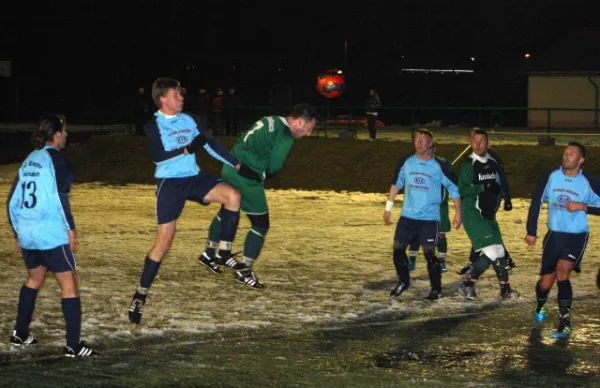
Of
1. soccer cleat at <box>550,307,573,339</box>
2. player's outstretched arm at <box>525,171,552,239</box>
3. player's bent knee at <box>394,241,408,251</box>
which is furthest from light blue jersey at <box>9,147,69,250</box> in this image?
soccer cleat at <box>550,307,573,339</box>

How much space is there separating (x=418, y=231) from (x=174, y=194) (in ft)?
8.30

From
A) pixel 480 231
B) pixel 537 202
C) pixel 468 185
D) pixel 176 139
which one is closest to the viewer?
pixel 537 202

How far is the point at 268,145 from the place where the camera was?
393 inches

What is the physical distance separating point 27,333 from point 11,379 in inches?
38.9

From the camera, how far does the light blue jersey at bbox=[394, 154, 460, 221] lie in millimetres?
10000

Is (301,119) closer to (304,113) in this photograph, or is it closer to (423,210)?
(304,113)

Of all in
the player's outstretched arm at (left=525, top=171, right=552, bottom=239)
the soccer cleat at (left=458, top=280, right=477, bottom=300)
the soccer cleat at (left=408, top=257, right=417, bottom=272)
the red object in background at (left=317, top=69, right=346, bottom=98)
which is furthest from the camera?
the red object in background at (left=317, top=69, right=346, bottom=98)

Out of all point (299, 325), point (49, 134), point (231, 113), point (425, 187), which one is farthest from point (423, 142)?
point (231, 113)

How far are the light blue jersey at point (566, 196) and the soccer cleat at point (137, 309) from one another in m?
3.49

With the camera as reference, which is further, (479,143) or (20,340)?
(479,143)

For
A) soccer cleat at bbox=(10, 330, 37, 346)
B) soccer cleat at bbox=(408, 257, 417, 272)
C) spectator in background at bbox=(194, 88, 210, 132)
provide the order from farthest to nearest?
spectator in background at bbox=(194, 88, 210, 132) → soccer cleat at bbox=(408, 257, 417, 272) → soccer cleat at bbox=(10, 330, 37, 346)

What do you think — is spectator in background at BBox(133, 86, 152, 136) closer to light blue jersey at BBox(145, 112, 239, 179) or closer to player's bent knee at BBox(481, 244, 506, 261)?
player's bent knee at BBox(481, 244, 506, 261)

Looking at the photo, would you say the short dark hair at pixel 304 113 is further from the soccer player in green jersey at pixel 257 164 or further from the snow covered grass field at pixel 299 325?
the snow covered grass field at pixel 299 325

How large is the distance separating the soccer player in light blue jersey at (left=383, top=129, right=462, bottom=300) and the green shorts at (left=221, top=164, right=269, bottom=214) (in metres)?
1.44
